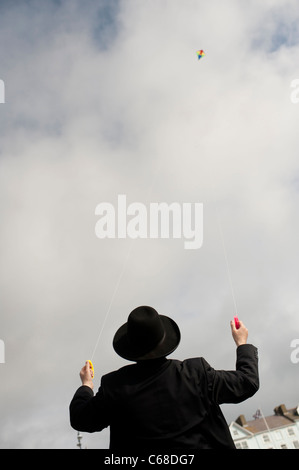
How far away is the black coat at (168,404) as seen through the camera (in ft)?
10.0

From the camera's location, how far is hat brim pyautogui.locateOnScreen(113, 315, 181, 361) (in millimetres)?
3324

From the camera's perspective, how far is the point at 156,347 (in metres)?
3.36

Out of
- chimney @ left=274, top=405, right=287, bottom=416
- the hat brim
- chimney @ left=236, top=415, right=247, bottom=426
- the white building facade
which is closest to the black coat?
the hat brim

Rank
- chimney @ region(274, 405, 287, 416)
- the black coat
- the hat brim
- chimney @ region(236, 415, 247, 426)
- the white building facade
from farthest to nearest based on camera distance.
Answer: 1. chimney @ region(274, 405, 287, 416)
2. chimney @ region(236, 415, 247, 426)
3. the white building facade
4. the hat brim
5. the black coat


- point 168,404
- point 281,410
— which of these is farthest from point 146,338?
point 281,410

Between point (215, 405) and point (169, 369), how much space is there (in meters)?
0.46

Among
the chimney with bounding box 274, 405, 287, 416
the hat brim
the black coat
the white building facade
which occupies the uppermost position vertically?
the chimney with bounding box 274, 405, 287, 416

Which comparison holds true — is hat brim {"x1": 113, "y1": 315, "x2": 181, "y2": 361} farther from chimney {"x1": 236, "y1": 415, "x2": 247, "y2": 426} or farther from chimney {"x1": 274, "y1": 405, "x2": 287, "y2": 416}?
chimney {"x1": 274, "y1": 405, "x2": 287, "y2": 416}

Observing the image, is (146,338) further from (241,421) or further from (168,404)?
(241,421)

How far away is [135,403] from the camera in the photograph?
10.3 feet

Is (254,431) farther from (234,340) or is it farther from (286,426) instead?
(234,340)

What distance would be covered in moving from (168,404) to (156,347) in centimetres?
47
